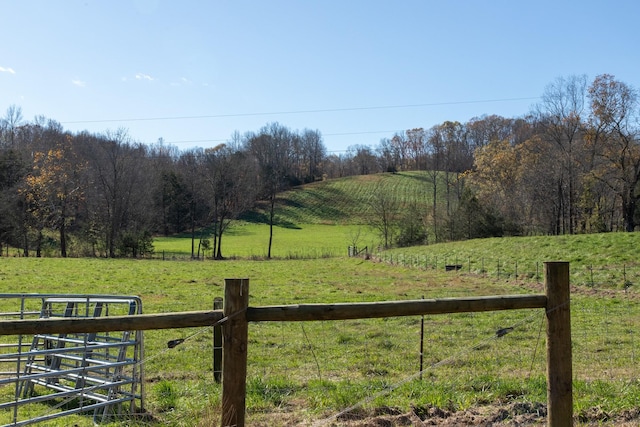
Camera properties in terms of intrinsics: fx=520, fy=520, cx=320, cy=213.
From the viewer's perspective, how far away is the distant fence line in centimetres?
1984

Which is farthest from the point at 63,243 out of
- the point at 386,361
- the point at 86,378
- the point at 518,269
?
the point at 86,378

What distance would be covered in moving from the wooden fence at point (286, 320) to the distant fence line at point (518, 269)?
16.9 metres

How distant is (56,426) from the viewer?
5223 mm

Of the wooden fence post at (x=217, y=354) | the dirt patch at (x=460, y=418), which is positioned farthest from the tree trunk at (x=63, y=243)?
the dirt patch at (x=460, y=418)

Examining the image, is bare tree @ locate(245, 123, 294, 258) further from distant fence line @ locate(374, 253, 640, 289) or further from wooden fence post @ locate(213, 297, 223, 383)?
wooden fence post @ locate(213, 297, 223, 383)

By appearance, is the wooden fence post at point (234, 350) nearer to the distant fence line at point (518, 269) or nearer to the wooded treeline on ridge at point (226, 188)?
the distant fence line at point (518, 269)

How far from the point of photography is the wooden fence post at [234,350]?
3.80 metres

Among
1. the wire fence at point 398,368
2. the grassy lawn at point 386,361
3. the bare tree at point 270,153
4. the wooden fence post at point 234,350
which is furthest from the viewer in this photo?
the bare tree at point 270,153

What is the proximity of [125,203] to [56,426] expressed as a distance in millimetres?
55837

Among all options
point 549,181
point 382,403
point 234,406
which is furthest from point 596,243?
point 234,406

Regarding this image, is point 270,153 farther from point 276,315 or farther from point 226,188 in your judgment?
point 276,315

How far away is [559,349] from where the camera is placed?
4.32m

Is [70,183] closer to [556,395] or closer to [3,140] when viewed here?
[3,140]

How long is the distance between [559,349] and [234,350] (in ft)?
8.75
